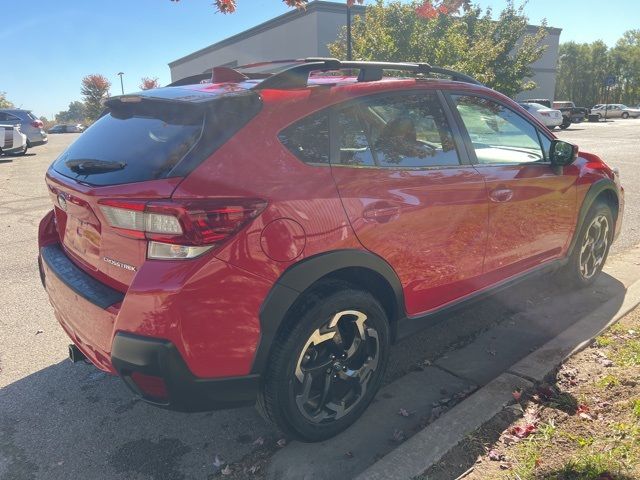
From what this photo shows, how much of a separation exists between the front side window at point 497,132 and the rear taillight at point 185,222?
177cm

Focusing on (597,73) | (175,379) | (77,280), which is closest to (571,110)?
(77,280)

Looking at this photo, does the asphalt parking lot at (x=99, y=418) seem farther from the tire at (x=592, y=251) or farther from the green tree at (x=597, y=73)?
the green tree at (x=597, y=73)

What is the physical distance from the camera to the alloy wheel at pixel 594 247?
4.25 metres

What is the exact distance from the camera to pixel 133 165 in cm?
219

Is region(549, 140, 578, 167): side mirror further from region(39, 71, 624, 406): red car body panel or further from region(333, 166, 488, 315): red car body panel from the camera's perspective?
region(333, 166, 488, 315): red car body panel

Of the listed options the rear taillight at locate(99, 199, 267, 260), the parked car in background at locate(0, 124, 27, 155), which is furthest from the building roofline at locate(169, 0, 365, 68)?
the rear taillight at locate(99, 199, 267, 260)

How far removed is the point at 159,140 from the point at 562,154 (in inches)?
111

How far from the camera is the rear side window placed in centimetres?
228

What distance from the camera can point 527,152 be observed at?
3.64 metres

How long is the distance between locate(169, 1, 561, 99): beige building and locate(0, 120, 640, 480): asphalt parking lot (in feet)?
54.5

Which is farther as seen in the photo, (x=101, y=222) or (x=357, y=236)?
(x=357, y=236)

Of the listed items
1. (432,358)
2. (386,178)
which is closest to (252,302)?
(386,178)

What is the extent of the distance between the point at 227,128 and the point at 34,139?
72.8 feet

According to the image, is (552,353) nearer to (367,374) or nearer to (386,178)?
(367,374)
